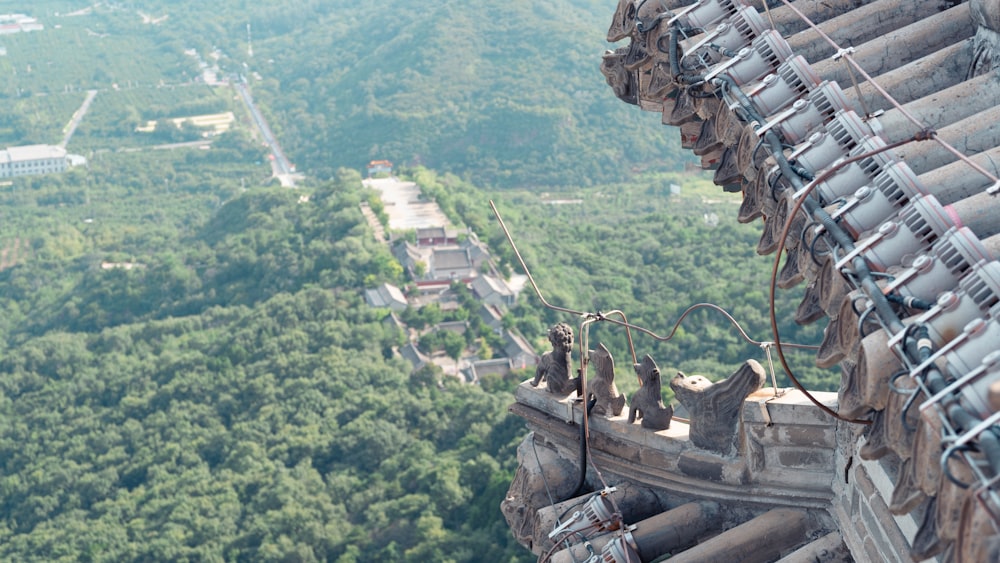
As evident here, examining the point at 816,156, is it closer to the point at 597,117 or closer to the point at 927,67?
the point at 927,67

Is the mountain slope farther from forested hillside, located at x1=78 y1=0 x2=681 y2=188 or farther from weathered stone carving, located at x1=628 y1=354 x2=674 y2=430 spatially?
weathered stone carving, located at x1=628 y1=354 x2=674 y2=430

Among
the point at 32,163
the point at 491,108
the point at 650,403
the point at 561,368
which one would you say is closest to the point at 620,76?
the point at 561,368

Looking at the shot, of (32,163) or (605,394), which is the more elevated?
(605,394)

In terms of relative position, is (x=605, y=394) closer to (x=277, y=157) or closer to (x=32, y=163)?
(x=32, y=163)

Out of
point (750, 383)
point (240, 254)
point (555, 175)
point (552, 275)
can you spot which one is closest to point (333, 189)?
point (240, 254)

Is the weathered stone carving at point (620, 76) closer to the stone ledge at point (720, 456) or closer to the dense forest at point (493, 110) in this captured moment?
the stone ledge at point (720, 456)

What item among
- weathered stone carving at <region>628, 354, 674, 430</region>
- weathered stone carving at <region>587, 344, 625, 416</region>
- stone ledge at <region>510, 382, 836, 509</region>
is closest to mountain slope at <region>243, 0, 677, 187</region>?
stone ledge at <region>510, 382, 836, 509</region>
